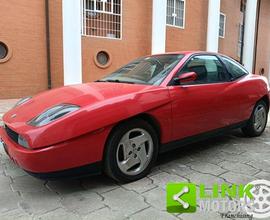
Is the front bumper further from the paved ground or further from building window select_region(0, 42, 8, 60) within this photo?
building window select_region(0, 42, 8, 60)

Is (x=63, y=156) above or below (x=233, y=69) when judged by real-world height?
below

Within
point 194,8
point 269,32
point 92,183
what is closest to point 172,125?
point 92,183

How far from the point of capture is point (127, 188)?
303cm

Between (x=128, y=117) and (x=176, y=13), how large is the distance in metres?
11.0

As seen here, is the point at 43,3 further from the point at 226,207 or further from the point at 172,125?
the point at 226,207

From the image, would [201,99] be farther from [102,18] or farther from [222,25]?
[222,25]

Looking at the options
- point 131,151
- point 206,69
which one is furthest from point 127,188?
point 206,69

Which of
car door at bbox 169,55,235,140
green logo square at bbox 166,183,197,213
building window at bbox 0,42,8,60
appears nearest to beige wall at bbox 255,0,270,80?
building window at bbox 0,42,8,60

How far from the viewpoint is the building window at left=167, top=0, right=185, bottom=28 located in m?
12.7

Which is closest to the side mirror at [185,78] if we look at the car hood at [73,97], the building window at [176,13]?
the car hood at [73,97]

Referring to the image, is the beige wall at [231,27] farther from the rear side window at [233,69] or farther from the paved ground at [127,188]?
the paved ground at [127,188]

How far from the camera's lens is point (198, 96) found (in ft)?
12.2

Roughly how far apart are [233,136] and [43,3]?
6.91 m

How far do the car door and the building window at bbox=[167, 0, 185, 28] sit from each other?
8.93m
